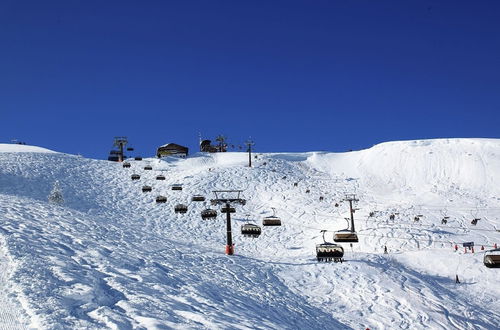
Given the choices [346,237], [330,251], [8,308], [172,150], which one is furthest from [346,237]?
[172,150]

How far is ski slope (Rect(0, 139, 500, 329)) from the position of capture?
12.2 metres

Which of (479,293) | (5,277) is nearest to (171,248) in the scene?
(5,277)

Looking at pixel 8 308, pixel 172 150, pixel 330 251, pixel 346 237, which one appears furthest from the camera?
pixel 172 150

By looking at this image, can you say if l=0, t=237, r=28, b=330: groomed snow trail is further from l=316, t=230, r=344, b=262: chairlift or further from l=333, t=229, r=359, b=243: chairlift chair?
l=333, t=229, r=359, b=243: chairlift chair

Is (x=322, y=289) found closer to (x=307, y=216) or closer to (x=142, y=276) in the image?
(x=142, y=276)

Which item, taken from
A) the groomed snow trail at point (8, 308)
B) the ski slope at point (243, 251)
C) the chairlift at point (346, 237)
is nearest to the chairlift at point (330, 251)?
the ski slope at point (243, 251)


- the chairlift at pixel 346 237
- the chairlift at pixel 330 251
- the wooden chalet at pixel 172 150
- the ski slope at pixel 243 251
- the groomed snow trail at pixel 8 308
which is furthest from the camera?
the wooden chalet at pixel 172 150

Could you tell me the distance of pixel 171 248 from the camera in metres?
25.2

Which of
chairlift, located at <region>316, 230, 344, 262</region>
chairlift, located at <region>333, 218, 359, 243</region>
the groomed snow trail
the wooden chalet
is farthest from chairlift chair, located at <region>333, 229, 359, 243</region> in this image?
the wooden chalet

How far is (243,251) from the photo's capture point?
3269 cm

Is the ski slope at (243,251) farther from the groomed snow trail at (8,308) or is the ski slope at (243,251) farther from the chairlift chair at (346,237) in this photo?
the chairlift chair at (346,237)

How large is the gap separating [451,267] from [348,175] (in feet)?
132

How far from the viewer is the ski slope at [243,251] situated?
12164mm

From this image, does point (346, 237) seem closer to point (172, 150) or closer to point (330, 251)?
point (330, 251)
